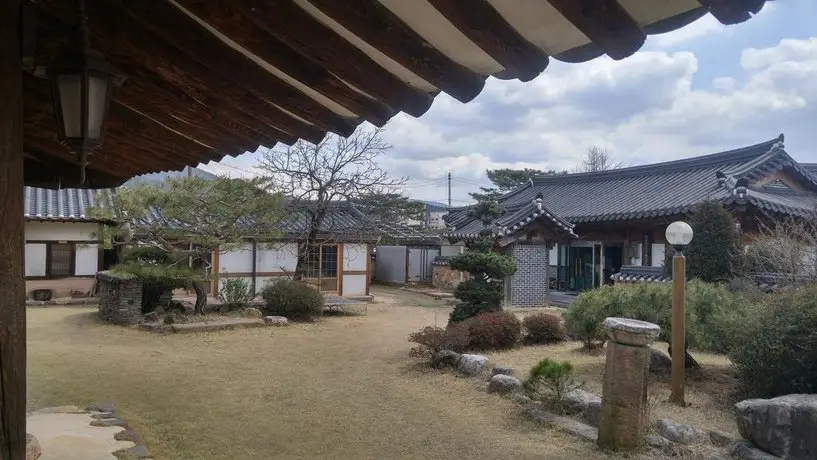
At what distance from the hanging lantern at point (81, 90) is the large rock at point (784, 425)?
502 centimetres

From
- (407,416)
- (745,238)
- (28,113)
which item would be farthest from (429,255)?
(28,113)

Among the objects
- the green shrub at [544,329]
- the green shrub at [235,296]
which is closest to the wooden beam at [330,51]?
the green shrub at [544,329]

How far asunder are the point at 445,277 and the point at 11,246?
2099 centimetres

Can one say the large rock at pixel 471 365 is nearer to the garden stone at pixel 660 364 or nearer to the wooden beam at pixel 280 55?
the garden stone at pixel 660 364

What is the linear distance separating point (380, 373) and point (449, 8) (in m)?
6.85

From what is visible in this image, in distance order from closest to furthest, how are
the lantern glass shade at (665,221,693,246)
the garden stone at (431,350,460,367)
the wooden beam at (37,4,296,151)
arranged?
the wooden beam at (37,4,296,151) < the lantern glass shade at (665,221,693,246) < the garden stone at (431,350,460,367)

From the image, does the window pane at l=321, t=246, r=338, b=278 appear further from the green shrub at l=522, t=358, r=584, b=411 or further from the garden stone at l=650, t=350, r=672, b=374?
the green shrub at l=522, t=358, r=584, b=411

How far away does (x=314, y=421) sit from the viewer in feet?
18.4

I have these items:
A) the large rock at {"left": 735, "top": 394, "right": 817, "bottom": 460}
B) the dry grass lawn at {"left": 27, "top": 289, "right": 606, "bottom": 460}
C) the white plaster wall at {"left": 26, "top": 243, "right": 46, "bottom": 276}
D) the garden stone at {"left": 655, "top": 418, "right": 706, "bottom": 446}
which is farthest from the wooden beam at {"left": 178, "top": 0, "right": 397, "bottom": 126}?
the white plaster wall at {"left": 26, "top": 243, "right": 46, "bottom": 276}

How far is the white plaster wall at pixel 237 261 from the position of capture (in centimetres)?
1583

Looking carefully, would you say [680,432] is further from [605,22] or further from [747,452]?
[605,22]

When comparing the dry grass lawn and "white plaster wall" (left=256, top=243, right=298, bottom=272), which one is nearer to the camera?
the dry grass lawn

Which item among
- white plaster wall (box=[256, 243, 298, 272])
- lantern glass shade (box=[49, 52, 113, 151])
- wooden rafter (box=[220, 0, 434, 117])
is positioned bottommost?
white plaster wall (box=[256, 243, 298, 272])

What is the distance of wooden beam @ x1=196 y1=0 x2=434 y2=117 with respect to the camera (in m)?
1.86
